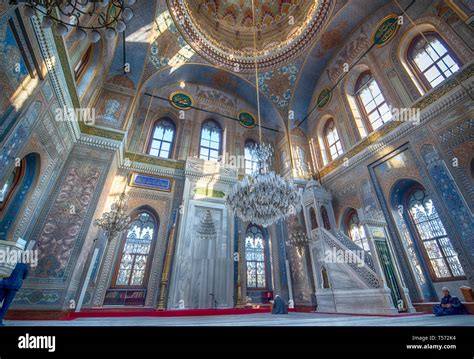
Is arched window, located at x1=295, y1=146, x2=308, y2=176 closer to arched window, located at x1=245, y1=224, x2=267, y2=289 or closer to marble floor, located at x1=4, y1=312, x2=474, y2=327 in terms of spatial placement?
arched window, located at x1=245, y1=224, x2=267, y2=289

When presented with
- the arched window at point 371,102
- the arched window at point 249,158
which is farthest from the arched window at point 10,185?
the arched window at point 371,102

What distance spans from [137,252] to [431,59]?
407 inches

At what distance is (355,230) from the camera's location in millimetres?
7289

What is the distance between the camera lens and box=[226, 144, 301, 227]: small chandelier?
433cm

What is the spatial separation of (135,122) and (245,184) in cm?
647

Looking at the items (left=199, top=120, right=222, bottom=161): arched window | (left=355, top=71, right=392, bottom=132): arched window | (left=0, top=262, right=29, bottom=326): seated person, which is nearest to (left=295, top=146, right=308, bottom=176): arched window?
(left=355, top=71, right=392, bottom=132): arched window

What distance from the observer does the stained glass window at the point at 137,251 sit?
6.60 m

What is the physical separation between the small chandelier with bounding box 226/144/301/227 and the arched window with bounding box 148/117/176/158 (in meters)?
5.31

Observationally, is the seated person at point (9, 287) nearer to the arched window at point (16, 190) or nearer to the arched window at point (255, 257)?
the arched window at point (16, 190)

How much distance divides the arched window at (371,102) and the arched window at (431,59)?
3.58 ft

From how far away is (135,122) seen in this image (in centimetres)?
880

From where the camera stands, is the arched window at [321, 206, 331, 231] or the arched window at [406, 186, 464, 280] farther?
the arched window at [321, 206, 331, 231]
